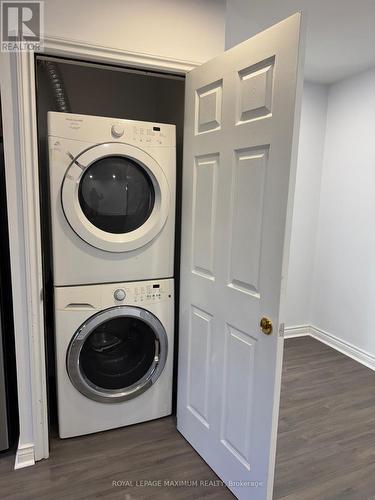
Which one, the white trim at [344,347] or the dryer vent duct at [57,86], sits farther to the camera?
the white trim at [344,347]

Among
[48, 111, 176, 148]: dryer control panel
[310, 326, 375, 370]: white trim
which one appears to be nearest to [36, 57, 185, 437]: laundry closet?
[48, 111, 176, 148]: dryer control panel

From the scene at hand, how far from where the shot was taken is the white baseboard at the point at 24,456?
188 cm

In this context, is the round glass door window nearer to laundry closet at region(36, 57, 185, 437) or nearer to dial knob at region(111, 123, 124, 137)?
laundry closet at region(36, 57, 185, 437)

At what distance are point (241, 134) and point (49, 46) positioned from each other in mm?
950

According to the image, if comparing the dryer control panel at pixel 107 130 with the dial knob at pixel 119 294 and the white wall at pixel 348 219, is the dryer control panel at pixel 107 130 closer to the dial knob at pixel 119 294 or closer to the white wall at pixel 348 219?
the dial knob at pixel 119 294

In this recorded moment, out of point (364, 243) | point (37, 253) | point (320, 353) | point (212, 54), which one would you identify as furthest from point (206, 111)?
point (320, 353)

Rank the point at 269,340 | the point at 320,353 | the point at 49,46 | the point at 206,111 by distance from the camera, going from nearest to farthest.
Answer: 1. the point at 269,340
2. the point at 49,46
3. the point at 206,111
4. the point at 320,353

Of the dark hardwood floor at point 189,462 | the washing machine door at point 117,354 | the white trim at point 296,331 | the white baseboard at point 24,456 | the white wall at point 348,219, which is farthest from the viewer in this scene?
the white trim at point 296,331

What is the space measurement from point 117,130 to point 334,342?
2756mm

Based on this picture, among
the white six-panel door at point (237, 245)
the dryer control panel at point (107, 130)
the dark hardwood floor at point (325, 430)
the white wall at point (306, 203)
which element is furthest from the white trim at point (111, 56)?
the dark hardwood floor at point (325, 430)

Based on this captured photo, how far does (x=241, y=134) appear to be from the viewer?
1538 millimetres

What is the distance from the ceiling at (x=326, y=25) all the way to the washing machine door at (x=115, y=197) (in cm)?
100

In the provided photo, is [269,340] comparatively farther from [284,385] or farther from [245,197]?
[284,385]

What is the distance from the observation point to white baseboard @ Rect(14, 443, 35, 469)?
73.8 inches
